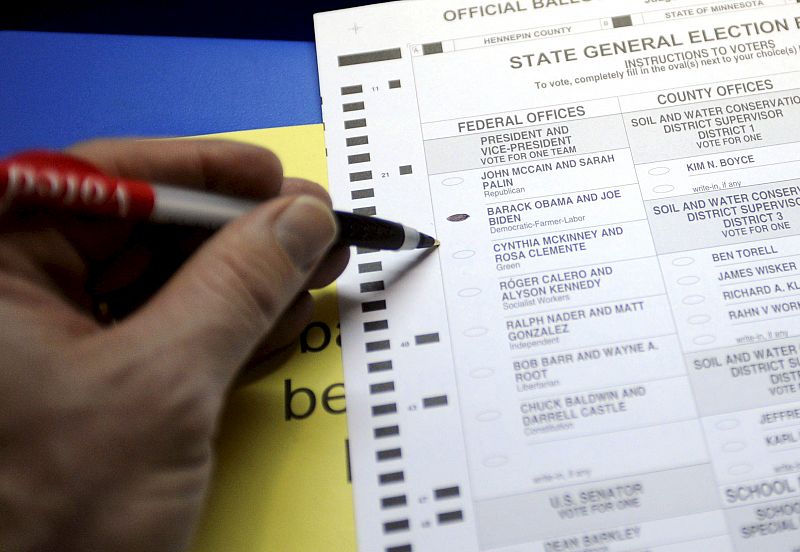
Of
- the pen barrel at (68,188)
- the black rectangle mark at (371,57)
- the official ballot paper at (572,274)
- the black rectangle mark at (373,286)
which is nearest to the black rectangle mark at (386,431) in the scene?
the official ballot paper at (572,274)

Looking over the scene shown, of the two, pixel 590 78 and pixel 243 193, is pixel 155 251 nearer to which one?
pixel 243 193

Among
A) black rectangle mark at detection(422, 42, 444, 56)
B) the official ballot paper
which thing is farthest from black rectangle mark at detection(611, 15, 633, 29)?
black rectangle mark at detection(422, 42, 444, 56)

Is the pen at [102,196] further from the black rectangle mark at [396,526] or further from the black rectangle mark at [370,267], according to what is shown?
the black rectangle mark at [396,526]

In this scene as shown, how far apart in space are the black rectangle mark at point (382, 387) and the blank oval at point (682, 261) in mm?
231

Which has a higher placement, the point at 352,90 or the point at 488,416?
the point at 352,90

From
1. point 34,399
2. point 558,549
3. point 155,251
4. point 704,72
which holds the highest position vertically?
point 704,72

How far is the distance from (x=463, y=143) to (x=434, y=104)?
5 centimetres

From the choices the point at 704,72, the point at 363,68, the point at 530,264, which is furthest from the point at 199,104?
the point at 704,72

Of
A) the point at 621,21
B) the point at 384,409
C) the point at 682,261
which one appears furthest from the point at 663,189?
the point at 384,409

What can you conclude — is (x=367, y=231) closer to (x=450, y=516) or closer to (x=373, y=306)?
(x=373, y=306)

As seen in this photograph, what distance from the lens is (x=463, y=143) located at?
57 cm

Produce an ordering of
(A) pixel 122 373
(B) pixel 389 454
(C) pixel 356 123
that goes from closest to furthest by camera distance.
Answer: (A) pixel 122 373
(B) pixel 389 454
(C) pixel 356 123

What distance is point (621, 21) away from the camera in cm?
61

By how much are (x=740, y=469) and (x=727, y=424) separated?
30 millimetres
